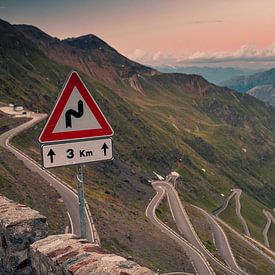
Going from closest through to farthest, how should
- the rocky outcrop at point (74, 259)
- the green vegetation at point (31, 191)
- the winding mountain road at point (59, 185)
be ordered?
the rocky outcrop at point (74, 259), the green vegetation at point (31, 191), the winding mountain road at point (59, 185)

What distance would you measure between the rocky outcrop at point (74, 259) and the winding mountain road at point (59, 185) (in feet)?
117

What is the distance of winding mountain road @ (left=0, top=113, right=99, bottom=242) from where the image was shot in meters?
46.8

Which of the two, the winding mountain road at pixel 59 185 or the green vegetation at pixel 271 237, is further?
the green vegetation at pixel 271 237

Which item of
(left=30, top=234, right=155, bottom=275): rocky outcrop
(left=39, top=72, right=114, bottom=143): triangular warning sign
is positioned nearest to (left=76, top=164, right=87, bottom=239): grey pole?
(left=30, top=234, right=155, bottom=275): rocky outcrop

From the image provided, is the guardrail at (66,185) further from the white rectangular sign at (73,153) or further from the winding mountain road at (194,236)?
the white rectangular sign at (73,153)

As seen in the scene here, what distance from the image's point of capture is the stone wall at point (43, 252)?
5949mm

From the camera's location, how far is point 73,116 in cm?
729

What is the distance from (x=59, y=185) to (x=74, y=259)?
6119cm

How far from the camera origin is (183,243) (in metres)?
77.1

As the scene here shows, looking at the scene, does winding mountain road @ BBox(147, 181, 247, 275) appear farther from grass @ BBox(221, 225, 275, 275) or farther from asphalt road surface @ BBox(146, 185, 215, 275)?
grass @ BBox(221, 225, 275, 275)

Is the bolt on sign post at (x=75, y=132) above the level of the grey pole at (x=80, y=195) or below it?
above

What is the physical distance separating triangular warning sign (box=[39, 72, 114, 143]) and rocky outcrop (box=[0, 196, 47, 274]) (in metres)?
1.48

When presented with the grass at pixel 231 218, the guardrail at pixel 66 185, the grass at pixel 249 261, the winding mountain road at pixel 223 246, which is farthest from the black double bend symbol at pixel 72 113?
the grass at pixel 231 218

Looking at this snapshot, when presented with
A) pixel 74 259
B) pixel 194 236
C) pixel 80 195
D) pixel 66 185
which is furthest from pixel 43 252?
pixel 194 236
